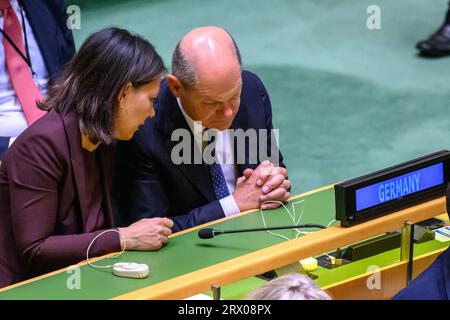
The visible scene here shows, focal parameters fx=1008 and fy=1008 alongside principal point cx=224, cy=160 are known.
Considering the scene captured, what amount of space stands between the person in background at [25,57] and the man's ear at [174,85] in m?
0.73

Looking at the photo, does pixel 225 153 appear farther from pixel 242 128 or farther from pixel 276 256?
pixel 276 256

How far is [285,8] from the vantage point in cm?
671

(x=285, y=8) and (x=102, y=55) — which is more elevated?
(x=102, y=55)

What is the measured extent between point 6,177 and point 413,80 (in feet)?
11.0

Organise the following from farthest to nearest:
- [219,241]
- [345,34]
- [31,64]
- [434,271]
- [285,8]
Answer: [285,8]
[345,34]
[31,64]
[219,241]
[434,271]

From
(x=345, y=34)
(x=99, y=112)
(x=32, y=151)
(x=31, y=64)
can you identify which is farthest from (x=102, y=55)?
(x=345, y=34)

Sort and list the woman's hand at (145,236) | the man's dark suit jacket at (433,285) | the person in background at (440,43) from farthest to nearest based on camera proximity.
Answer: the person in background at (440,43) < the woman's hand at (145,236) < the man's dark suit jacket at (433,285)

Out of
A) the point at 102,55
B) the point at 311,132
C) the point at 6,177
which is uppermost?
the point at 102,55

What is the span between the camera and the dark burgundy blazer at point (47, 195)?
2.75 meters

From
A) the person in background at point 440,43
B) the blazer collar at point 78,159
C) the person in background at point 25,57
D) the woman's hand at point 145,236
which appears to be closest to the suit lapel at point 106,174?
the blazer collar at point 78,159

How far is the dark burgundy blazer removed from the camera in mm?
2748

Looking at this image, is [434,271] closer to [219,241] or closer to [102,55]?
[219,241]

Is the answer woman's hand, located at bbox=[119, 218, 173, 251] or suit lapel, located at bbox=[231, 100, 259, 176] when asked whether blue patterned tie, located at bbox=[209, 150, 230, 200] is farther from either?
woman's hand, located at bbox=[119, 218, 173, 251]

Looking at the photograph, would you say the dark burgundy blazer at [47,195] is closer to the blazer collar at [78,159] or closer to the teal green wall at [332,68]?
the blazer collar at [78,159]
